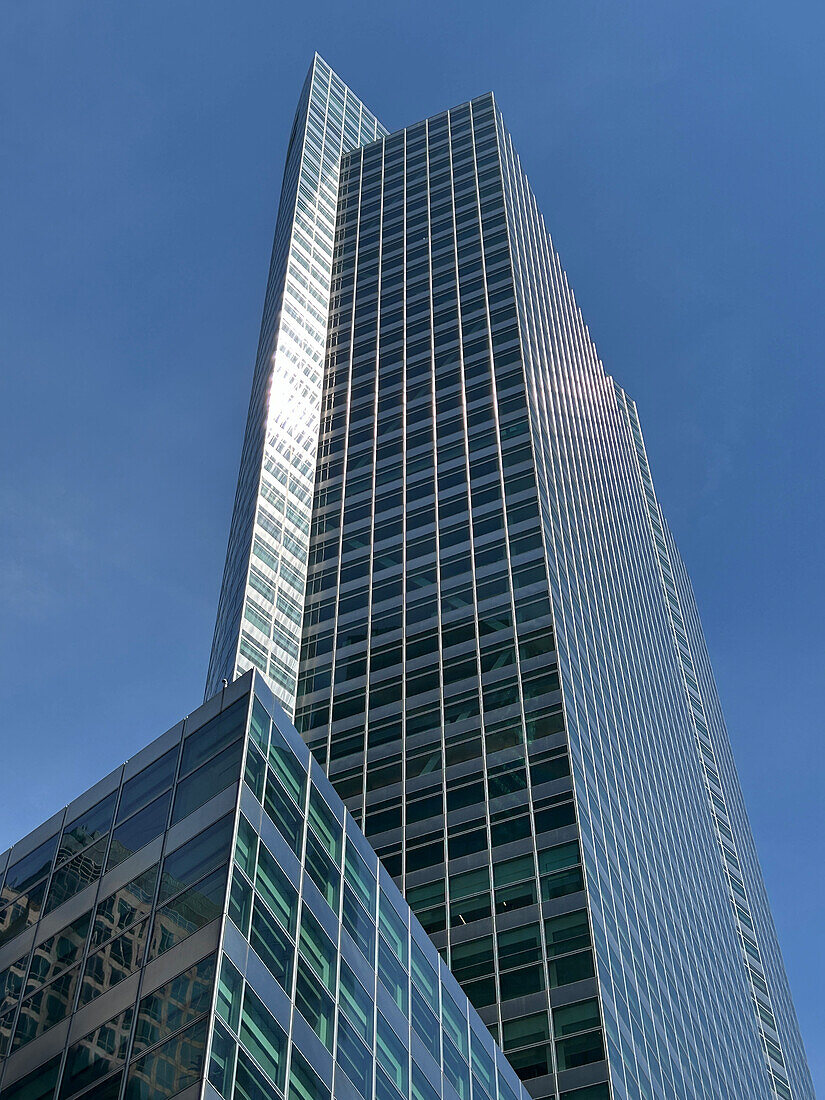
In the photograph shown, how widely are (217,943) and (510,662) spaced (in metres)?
54.2

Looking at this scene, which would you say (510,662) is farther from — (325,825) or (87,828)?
(87,828)

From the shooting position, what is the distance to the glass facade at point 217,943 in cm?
2908

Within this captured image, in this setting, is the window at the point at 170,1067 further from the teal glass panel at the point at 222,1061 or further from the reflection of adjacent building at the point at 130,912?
the teal glass panel at the point at 222,1061

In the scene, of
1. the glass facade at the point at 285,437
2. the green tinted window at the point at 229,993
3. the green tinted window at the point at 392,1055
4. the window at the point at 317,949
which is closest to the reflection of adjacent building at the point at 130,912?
the green tinted window at the point at 229,993

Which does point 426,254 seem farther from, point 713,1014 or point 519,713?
point 713,1014

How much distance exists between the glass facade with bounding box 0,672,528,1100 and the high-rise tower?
25083 mm

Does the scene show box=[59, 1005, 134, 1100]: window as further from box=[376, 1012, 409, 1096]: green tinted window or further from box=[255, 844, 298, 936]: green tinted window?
box=[376, 1012, 409, 1096]: green tinted window

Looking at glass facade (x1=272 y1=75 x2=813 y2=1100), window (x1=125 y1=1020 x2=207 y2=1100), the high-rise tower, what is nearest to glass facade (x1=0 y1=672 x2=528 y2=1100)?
window (x1=125 y1=1020 x2=207 y2=1100)

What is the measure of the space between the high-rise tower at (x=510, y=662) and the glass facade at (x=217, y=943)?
2508 cm

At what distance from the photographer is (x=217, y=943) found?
2934 centimetres

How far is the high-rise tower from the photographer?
67625 millimetres

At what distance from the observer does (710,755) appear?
5246 inches

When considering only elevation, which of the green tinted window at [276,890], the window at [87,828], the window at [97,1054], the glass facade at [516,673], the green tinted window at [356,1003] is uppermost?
the glass facade at [516,673]

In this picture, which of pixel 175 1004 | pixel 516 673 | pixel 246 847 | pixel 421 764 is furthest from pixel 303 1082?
pixel 516 673
